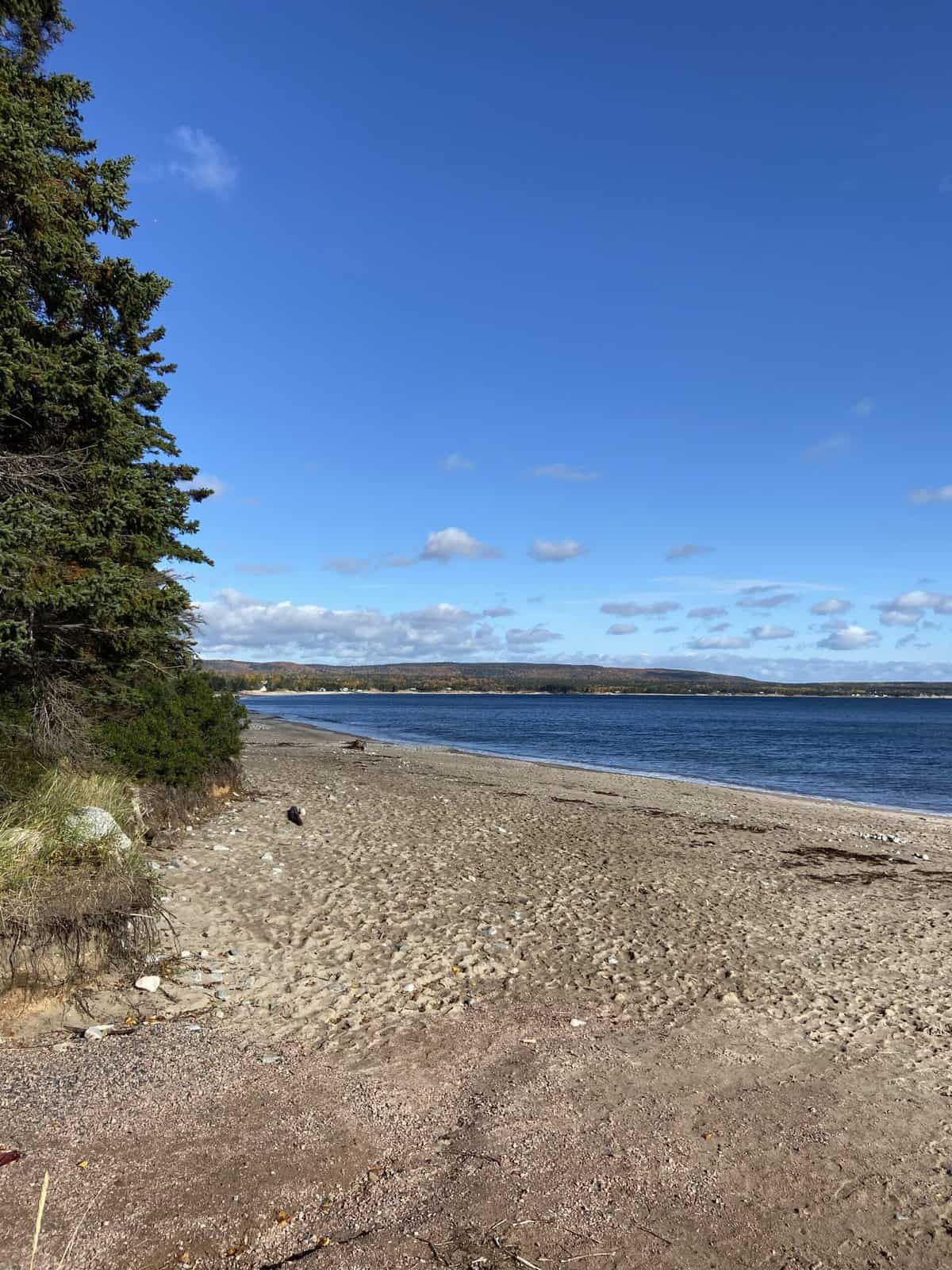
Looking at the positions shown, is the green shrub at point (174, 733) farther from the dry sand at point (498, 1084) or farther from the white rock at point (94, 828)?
the white rock at point (94, 828)

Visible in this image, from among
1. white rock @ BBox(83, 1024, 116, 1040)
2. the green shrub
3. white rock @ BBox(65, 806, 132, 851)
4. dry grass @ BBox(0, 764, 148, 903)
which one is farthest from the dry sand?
the green shrub

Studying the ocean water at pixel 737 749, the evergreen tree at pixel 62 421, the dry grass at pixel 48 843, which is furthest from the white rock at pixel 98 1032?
the ocean water at pixel 737 749

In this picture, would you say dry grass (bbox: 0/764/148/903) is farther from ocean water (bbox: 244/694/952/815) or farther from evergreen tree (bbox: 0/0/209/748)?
ocean water (bbox: 244/694/952/815)

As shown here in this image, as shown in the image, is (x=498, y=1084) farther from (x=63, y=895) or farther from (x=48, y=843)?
(x=48, y=843)

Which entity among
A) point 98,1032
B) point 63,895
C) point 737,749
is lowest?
point 737,749

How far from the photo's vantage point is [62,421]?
357 inches

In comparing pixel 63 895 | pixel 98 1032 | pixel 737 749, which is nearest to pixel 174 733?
pixel 63 895

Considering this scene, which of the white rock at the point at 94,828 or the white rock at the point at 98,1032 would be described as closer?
the white rock at the point at 98,1032

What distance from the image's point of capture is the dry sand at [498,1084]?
3.85m

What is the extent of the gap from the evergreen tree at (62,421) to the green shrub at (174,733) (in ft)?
6.28

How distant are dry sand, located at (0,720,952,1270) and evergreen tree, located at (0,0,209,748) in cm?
313

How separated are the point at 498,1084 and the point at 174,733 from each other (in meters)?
10.3

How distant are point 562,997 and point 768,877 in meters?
6.55

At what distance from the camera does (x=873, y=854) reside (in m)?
14.9
